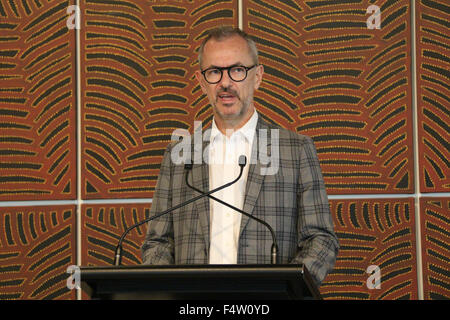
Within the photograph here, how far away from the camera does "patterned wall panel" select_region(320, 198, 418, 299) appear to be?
278 cm

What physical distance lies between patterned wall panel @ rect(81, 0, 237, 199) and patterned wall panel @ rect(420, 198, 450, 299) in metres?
1.21

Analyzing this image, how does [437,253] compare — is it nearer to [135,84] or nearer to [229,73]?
[229,73]

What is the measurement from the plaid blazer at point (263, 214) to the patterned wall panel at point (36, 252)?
94 cm

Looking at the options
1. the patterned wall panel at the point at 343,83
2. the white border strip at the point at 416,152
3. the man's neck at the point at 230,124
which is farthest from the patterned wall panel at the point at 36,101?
the white border strip at the point at 416,152

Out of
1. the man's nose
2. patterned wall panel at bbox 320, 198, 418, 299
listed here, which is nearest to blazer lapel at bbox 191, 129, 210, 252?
the man's nose

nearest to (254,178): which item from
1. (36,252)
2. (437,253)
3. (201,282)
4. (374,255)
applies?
(201,282)

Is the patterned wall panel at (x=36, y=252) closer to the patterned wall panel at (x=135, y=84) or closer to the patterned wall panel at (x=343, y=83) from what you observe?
the patterned wall panel at (x=135, y=84)

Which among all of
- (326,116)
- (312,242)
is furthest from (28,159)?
(312,242)

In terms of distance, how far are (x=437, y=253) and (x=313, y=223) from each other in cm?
115

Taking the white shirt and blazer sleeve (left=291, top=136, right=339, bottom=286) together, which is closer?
blazer sleeve (left=291, top=136, right=339, bottom=286)

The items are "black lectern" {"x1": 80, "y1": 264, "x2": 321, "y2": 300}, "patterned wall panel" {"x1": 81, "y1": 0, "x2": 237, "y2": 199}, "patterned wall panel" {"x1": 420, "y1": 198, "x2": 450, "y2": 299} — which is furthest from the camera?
"patterned wall panel" {"x1": 81, "y1": 0, "x2": 237, "y2": 199}

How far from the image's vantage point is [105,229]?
9.39 feet

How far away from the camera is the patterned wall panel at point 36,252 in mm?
2854

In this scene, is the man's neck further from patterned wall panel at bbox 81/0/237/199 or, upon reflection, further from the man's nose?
patterned wall panel at bbox 81/0/237/199
